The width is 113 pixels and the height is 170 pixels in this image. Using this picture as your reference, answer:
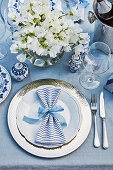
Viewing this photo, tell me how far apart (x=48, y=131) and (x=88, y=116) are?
0.48 feet

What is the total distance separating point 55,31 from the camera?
714 mm

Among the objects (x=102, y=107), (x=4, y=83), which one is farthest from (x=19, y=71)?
(x=102, y=107)

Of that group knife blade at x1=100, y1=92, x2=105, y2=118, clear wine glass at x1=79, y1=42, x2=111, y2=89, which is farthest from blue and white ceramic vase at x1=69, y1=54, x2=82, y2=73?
knife blade at x1=100, y1=92, x2=105, y2=118

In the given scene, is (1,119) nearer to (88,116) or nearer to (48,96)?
(48,96)

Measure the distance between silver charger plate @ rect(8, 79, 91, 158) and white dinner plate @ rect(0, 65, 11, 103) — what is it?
0.03 metres

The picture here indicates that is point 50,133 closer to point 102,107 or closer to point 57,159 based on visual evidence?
point 57,159

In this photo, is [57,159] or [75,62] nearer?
[57,159]

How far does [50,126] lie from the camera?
2.52ft

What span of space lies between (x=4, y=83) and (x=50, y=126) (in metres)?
0.24

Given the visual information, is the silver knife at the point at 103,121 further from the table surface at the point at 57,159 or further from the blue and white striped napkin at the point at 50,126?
the blue and white striped napkin at the point at 50,126

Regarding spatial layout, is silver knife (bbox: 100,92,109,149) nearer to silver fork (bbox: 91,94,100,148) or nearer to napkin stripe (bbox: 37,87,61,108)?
silver fork (bbox: 91,94,100,148)

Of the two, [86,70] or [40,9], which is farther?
[86,70]

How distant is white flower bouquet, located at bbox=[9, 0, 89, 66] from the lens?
70 cm

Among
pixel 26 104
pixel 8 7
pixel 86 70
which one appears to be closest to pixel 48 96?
pixel 26 104
